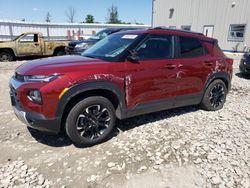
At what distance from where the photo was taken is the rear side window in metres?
4.42

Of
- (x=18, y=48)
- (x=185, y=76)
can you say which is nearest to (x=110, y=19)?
(x=18, y=48)

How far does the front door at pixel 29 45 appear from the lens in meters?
12.5

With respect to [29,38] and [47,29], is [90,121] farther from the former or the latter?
[47,29]

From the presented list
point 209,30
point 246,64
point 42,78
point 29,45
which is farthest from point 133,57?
point 209,30

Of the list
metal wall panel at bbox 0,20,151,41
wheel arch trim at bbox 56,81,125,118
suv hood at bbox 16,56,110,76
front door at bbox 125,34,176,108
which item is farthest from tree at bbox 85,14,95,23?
wheel arch trim at bbox 56,81,125,118

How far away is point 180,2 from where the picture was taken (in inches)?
907

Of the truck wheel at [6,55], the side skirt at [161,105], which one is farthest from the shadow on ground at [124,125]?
the truck wheel at [6,55]

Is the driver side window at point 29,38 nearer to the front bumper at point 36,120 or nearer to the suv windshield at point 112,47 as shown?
the suv windshield at point 112,47

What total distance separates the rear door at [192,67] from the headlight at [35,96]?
248 cm

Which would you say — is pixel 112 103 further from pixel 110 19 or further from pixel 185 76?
pixel 110 19

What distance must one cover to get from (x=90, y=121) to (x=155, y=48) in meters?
1.72

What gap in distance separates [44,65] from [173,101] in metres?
2.41

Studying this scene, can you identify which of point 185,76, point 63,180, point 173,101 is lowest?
point 63,180

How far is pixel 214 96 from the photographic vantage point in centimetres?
523
